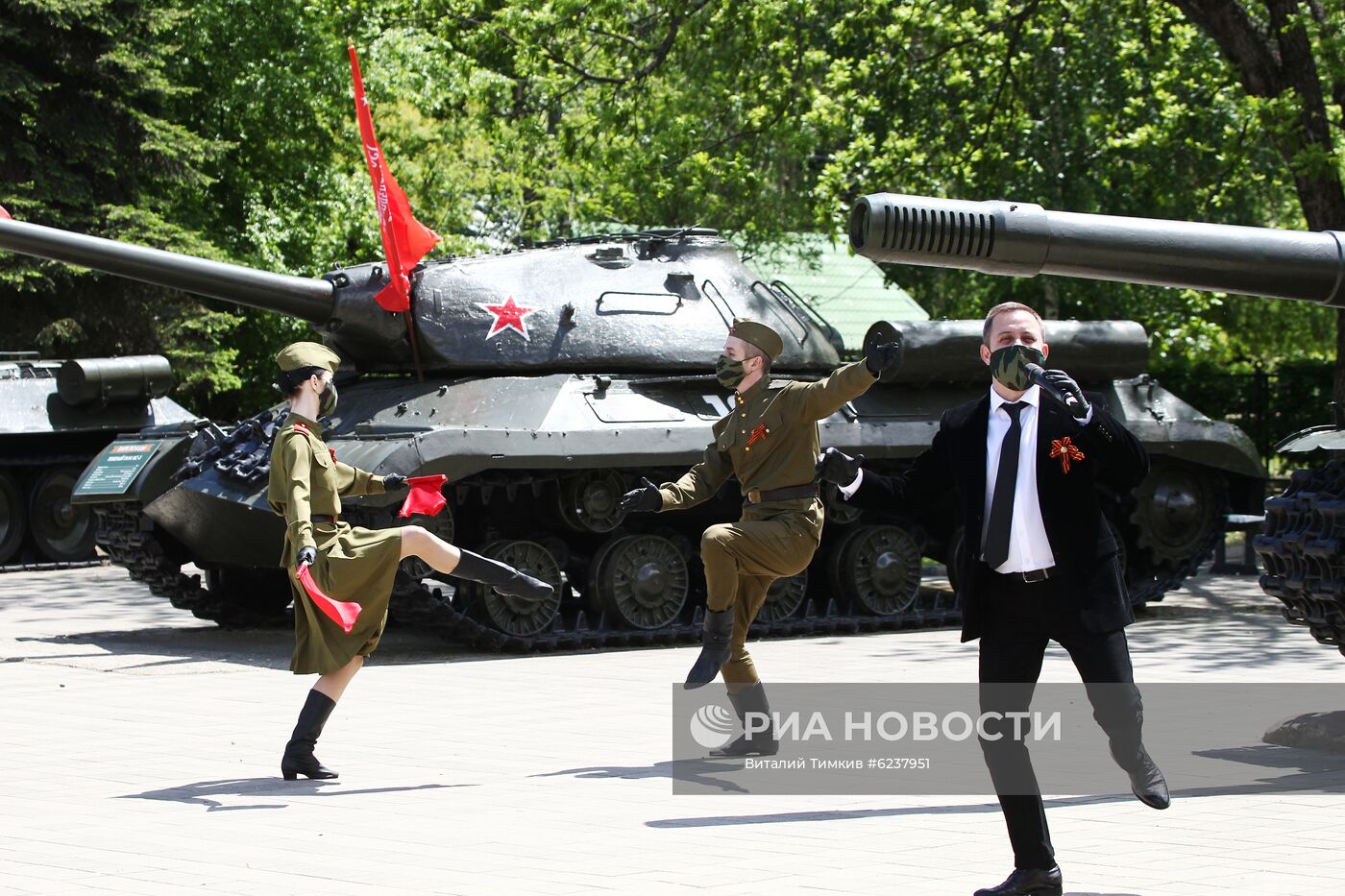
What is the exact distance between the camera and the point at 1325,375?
22953 millimetres

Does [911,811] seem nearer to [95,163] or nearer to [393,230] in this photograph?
[393,230]

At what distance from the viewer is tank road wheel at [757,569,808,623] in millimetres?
14250

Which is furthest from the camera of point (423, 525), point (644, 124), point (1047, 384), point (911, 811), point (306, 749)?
point (644, 124)

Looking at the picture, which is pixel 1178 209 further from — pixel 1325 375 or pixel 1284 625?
pixel 1284 625

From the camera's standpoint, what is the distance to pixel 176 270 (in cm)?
1366

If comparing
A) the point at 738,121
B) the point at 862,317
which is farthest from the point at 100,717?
the point at 862,317

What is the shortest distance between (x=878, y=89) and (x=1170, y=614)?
23.6 feet

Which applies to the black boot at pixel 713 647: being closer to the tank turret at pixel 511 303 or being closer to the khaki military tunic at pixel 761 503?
the khaki military tunic at pixel 761 503

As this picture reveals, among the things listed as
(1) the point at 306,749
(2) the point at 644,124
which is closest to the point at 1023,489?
(1) the point at 306,749

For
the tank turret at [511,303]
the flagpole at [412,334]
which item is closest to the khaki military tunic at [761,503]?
the tank turret at [511,303]

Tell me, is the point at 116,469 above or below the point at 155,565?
above

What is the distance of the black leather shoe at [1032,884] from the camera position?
5426mm

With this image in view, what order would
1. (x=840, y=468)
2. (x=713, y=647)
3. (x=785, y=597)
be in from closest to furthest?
1. (x=840, y=468)
2. (x=713, y=647)
3. (x=785, y=597)

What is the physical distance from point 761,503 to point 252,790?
7.90 feet
